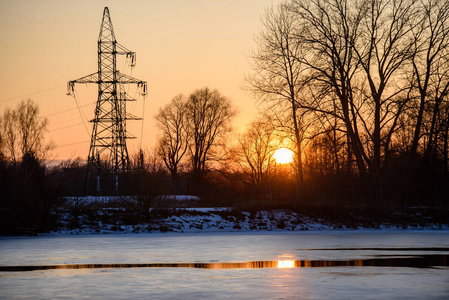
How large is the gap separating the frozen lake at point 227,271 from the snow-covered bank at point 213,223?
8.95m

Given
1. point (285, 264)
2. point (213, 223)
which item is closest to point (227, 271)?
point (285, 264)

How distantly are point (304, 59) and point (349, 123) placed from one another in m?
5.76

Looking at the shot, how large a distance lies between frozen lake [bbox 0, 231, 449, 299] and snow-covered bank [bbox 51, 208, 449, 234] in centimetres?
895

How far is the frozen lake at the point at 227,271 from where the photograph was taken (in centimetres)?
1142

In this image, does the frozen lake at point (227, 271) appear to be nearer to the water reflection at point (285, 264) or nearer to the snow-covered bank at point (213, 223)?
the water reflection at point (285, 264)

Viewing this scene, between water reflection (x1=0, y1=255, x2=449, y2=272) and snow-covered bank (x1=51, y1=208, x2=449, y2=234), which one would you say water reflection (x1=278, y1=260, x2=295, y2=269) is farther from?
snow-covered bank (x1=51, y1=208, x2=449, y2=234)

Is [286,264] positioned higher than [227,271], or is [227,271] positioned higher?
[286,264]

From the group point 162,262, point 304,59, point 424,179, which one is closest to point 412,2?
point 304,59

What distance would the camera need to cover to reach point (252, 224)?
34.8 meters

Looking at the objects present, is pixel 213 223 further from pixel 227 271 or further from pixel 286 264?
pixel 227 271

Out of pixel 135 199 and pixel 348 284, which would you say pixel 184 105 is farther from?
pixel 348 284

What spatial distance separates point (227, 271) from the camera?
14.8 metres

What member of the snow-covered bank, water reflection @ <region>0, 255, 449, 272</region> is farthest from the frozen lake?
the snow-covered bank

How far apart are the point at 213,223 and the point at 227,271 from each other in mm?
19461
